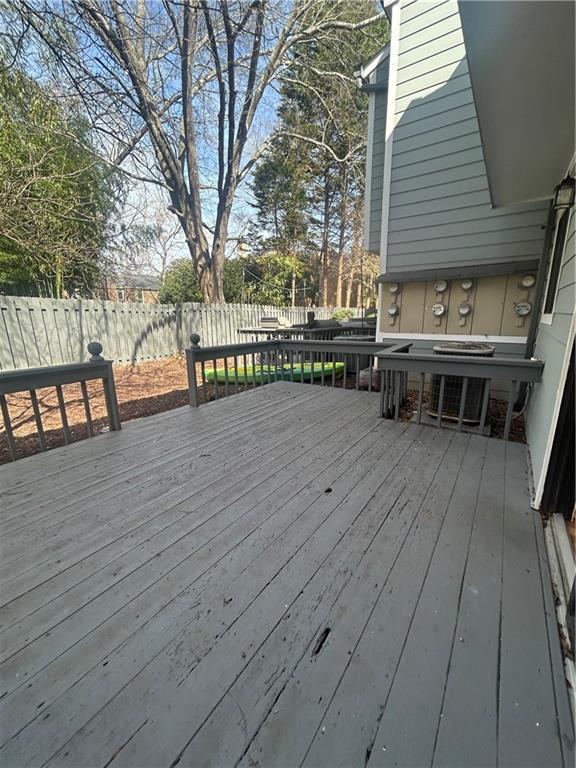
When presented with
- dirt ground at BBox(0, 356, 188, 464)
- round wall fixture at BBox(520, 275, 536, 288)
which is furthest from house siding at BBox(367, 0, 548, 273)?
dirt ground at BBox(0, 356, 188, 464)

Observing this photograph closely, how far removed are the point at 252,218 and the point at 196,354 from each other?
1767 centimetres

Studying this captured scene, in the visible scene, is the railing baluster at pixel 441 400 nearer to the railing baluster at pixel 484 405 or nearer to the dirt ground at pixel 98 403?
the railing baluster at pixel 484 405

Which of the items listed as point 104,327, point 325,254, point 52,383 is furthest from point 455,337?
point 325,254

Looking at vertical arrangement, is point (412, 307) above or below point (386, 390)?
above

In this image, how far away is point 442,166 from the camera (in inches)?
154

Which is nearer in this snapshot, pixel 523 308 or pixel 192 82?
pixel 523 308

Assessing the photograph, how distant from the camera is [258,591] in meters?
1.27

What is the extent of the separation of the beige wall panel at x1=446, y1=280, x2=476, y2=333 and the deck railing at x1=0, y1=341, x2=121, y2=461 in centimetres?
391

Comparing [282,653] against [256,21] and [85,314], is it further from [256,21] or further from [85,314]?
[256,21]

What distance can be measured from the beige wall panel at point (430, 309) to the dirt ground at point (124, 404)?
0.90m

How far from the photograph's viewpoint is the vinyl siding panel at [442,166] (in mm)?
3619

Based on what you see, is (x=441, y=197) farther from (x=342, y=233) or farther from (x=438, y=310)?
(x=342, y=233)

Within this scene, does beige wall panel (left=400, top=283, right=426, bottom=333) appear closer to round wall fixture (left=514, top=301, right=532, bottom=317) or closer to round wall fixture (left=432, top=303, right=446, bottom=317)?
round wall fixture (left=432, top=303, right=446, bottom=317)

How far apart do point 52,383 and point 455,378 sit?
3443mm
